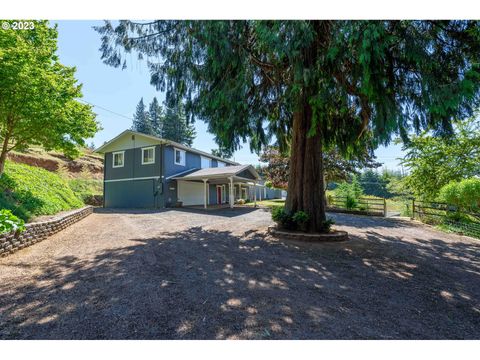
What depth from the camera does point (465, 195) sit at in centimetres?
930

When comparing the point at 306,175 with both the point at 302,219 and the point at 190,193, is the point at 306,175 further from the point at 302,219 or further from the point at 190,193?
the point at 190,193

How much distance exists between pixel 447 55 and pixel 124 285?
24.5ft

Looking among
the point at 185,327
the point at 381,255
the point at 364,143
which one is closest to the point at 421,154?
the point at 364,143

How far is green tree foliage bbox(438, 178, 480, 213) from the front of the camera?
9094mm

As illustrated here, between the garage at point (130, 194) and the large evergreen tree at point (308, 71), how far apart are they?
12.1 m

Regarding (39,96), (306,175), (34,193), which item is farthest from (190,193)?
(306,175)

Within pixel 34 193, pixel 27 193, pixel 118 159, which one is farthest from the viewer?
pixel 118 159

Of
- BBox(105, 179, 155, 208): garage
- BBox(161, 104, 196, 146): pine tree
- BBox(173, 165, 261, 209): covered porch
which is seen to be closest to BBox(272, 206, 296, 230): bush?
BBox(173, 165, 261, 209): covered porch

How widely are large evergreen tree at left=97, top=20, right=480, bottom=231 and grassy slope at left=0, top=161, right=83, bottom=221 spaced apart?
16.1 feet

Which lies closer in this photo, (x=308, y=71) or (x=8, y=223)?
(x=8, y=223)

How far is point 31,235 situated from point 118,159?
14.8 meters

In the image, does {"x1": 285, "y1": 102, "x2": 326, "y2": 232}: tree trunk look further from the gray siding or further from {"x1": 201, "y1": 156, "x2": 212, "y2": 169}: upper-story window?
{"x1": 201, "y1": 156, "x2": 212, "y2": 169}: upper-story window

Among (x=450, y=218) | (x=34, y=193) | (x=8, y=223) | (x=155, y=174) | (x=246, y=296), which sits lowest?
(x=246, y=296)

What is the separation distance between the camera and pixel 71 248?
5.49 m
